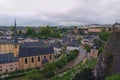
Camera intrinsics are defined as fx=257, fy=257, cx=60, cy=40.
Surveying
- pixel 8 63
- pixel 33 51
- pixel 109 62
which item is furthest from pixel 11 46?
pixel 109 62

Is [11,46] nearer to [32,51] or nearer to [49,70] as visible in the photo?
[32,51]

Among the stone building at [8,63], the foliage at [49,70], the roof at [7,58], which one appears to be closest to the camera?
the foliage at [49,70]

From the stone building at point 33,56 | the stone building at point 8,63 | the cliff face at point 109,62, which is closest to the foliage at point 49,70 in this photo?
the stone building at point 8,63

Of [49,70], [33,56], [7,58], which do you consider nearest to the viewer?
[49,70]

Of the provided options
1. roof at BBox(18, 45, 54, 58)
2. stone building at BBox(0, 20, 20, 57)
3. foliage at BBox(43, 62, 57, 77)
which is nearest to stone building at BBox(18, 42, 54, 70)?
roof at BBox(18, 45, 54, 58)

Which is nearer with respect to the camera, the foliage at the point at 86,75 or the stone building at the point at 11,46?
the foliage at the point at 86,75

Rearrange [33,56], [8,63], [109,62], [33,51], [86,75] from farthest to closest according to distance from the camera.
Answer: [33,51], [33,56], [8,63], [86,75], [109,62]

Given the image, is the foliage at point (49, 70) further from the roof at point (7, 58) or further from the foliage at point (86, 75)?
the foliage at point (86, 75)

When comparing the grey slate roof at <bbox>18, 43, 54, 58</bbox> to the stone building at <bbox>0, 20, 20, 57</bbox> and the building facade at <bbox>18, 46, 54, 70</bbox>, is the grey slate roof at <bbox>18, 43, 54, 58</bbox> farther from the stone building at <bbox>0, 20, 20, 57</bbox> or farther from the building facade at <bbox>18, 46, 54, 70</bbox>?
the stone building at <bbox>0, 20, 20, 57</bbox>

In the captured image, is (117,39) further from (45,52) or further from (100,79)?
(45,52)

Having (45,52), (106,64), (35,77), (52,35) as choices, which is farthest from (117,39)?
(52,35)

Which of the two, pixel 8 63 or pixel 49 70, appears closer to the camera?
pixel 49 70
